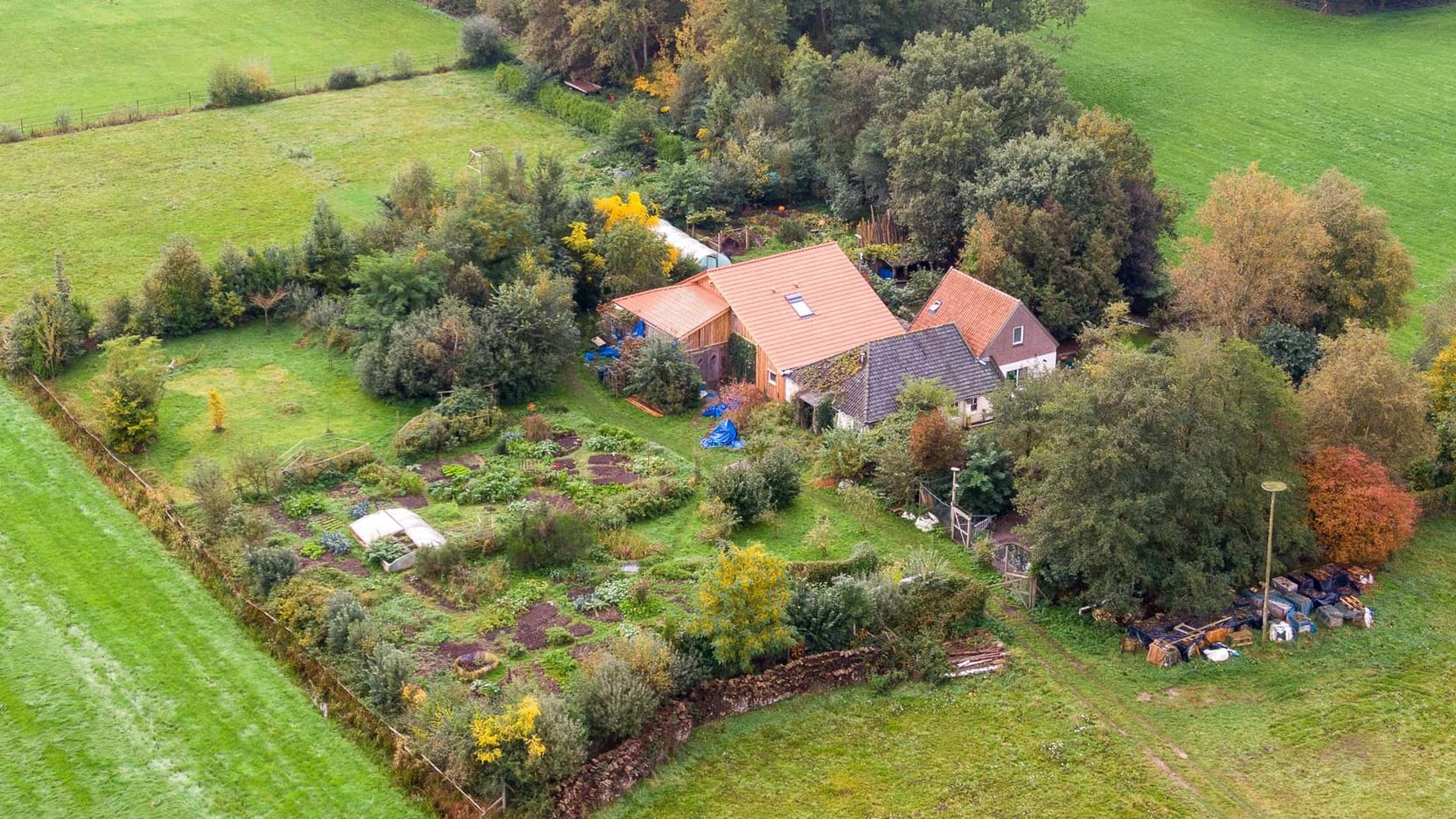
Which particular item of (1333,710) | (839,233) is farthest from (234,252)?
(1333,710)

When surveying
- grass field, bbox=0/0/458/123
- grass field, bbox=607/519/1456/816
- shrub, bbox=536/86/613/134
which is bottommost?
grass field, bbox=607/519/1456/816

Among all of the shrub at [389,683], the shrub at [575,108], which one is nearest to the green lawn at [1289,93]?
the shrub at [575,108]

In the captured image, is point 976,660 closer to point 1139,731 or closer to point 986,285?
point 1139,731

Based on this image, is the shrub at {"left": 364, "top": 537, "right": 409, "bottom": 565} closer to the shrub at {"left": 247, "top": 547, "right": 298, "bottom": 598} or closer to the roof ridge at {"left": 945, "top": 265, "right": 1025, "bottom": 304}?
the shrub at {"left": 247, "top": 547, "right": 298, "bottom": 598}

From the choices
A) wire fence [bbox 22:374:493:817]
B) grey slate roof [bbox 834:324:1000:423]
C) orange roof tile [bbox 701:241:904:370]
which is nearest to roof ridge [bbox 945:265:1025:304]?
grey slate roof [bbox 834:324:1000:423]

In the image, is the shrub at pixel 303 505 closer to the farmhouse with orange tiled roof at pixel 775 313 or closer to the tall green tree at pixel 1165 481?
the farmhouse with orange tiled roof at pixel 775 313

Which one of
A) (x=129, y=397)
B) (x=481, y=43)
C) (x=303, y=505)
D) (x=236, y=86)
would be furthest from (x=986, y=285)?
(x=236, y=86)
